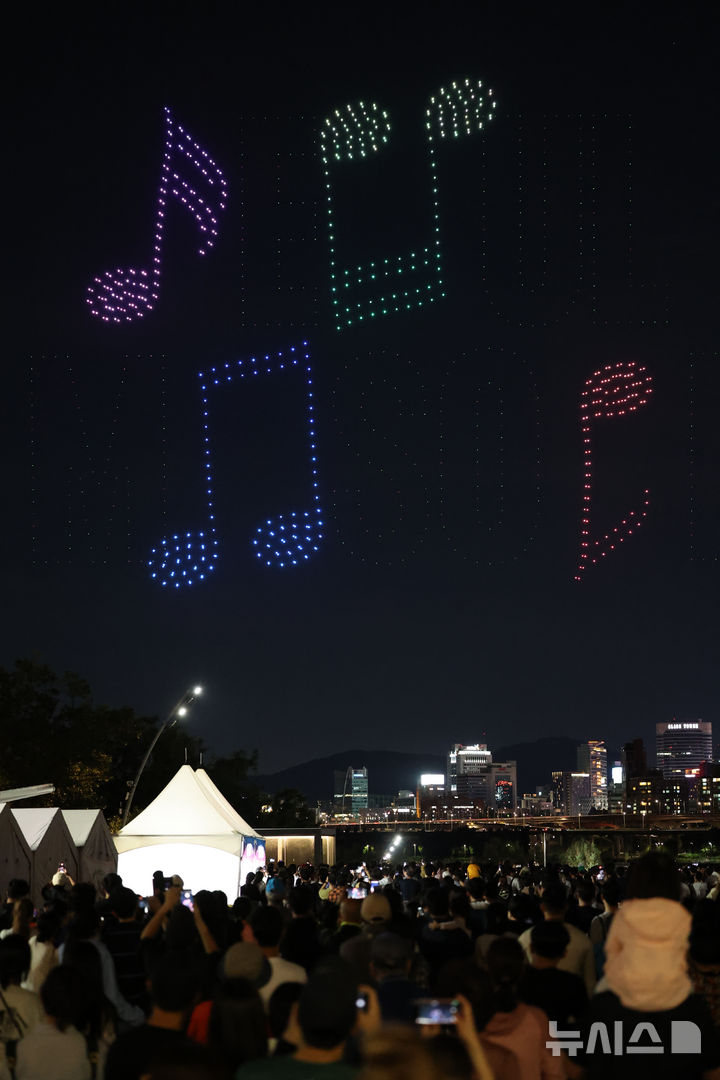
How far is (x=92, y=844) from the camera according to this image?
83.9ft

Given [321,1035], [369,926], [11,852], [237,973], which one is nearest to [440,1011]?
[321,1035]

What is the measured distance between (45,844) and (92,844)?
226 centimetres

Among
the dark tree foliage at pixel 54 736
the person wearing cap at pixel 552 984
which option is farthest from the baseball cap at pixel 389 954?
the dark tree foliage at pixel 54 736

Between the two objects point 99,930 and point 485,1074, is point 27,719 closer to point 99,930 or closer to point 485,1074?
point 99,930

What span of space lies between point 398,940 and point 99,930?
2.69 m

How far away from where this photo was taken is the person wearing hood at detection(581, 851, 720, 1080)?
13.3 feet

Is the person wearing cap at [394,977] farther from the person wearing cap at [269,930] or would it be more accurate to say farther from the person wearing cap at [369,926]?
the person wearing cap at [269,930]


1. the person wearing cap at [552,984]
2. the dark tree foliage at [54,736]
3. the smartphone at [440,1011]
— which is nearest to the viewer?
the smartphone at [440,1011]

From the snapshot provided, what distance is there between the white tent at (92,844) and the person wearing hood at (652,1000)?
74.1 feet

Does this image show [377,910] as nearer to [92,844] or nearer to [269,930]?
[269,930]

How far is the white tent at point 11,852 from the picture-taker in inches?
858

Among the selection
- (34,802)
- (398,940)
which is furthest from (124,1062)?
(34,802)

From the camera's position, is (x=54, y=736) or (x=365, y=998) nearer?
(x=365, y=998)

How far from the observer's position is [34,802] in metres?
47.6
